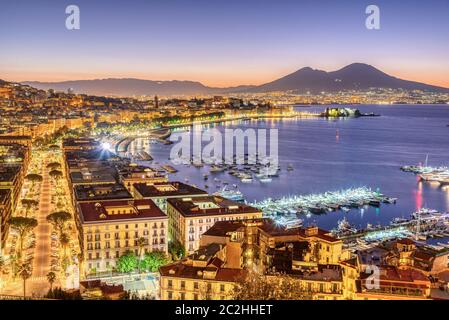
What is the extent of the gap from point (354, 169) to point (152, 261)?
37.5 ft

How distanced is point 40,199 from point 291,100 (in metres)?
57.1

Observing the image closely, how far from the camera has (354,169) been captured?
16.2 meters

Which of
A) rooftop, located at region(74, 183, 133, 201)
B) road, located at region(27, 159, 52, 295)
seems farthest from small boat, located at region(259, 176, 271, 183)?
road, located at region(27, 159, 52, 295)

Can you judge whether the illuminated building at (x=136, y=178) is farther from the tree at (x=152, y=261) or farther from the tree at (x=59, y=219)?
the tree at (x=152, y=261)

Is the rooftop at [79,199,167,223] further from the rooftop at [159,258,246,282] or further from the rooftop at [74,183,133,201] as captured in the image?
the rooftop at [159,258,246,282]

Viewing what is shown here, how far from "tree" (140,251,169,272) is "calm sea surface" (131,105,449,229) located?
4.21 metres

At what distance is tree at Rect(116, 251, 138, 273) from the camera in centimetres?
588

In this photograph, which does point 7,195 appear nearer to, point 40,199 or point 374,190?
point 40,199

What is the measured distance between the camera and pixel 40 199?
970 centimetres

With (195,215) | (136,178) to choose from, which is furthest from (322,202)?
(195,215)

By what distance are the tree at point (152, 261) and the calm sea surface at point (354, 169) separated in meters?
4.21

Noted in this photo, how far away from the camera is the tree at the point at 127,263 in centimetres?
588
